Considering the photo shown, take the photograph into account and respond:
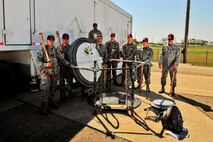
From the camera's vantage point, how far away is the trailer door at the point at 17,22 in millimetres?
3973

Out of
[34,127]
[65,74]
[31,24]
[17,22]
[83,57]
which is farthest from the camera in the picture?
[83,57]

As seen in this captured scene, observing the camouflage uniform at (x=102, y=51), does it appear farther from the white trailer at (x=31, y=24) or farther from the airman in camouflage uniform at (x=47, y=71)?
the airman in camouflage uniform at (x=47, y=71)

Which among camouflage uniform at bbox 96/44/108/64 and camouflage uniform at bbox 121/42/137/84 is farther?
camouflage uniform at bbox 121/42/137/84

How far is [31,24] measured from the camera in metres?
4.56

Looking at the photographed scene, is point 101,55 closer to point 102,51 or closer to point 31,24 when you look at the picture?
point 102,51

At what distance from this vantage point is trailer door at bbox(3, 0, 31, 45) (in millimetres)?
3973

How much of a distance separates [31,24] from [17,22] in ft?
1.29

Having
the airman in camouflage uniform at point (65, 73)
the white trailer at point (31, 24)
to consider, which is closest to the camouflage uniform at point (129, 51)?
the white trailer at point (31, 24)

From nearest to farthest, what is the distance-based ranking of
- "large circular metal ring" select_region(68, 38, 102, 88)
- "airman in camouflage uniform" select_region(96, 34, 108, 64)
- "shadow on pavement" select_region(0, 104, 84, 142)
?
"shadow on pavement" select_region(0, 104, 84, 142) → "large circular metal ring" select_region(68, 38, 102, 88) → "airman in camouflage uniform" select_region(96, 34, 108, 64)

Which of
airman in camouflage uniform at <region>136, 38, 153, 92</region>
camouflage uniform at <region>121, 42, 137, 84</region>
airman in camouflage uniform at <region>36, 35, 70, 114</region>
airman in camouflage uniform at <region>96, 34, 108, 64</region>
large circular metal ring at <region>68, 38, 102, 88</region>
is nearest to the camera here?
airman in camouflage uniform at <region>36, 35, 70, 114</region>

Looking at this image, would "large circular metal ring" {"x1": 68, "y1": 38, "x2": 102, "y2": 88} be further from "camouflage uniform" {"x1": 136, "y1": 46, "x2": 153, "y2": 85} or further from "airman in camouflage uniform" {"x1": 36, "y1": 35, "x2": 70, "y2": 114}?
"camouflage uniform" {"x1": 136, "y1": 46, "x2": 153, "y2": 85}

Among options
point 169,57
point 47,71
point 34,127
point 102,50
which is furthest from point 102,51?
point 34,127

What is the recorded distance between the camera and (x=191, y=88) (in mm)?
6672

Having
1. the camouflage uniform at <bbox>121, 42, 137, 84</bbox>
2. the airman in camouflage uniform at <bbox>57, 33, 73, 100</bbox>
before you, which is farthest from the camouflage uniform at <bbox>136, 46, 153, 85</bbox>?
the airman in camouflage uniform at <bbox>57, 33, 73, 100</bbox>
